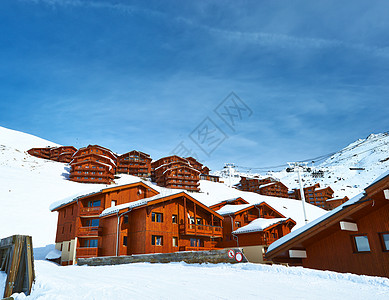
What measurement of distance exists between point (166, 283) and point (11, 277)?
413cm

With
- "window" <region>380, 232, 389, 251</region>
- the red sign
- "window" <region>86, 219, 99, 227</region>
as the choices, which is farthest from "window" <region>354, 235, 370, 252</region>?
"window" <region>86, 219, 99, 227</region>

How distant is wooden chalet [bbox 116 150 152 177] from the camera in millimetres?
87125

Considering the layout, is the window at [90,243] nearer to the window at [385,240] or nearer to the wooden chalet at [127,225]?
the wooden chalet at [127,225]

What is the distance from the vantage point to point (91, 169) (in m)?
69.1

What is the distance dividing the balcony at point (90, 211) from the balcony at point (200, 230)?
31.6ft

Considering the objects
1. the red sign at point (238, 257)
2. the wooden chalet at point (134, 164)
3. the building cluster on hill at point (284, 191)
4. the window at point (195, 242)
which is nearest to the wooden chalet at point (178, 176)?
the wooden chalet at point (134, 164)

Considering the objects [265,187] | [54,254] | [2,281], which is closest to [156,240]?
[54,254]

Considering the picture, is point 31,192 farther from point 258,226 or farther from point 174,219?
point 258,226

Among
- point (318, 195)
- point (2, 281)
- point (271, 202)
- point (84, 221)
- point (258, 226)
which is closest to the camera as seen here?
point (2, 281)

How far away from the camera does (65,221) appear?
33.5 m

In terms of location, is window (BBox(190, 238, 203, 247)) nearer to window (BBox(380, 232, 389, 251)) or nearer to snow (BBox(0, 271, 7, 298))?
window (BBox(380, 232, 389, 251))

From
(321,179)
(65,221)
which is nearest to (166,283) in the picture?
(65,221)

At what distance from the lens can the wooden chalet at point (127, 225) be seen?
28.3 m

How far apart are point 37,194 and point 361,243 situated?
53736 mm
